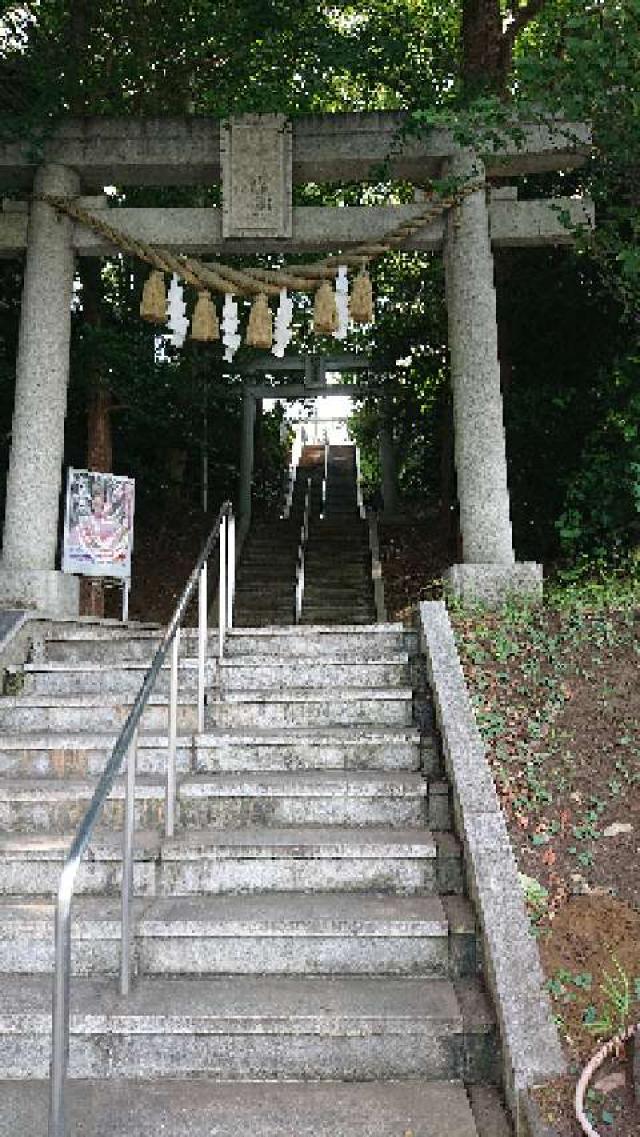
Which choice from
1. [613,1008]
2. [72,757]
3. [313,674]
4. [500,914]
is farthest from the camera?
[313,674]

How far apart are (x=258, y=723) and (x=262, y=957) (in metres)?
1.85

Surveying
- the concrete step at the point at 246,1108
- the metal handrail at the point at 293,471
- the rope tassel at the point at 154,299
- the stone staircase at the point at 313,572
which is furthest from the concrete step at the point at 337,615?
the concrete step at the point at 246,1108

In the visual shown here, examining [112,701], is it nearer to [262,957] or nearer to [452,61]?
[262,957]

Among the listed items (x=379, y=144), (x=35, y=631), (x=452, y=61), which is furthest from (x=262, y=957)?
(x=452, y=61)

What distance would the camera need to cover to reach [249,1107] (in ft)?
9.26

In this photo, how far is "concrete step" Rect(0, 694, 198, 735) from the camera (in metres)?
5.08

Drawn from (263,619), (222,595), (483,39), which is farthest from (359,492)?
(222,595)

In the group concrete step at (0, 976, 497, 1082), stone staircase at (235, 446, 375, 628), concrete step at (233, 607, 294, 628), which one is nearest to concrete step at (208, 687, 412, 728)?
concrete step at (0, 976, 497, 1082)

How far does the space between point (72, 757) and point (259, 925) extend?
166 cm

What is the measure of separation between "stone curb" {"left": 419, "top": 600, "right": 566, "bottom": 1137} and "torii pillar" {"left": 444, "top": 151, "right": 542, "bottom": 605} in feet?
7.66

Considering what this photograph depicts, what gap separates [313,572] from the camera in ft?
42.3

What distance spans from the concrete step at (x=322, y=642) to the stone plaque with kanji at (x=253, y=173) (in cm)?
347

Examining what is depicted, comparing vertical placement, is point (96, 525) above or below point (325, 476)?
below

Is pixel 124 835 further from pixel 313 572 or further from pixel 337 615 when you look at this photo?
pixel 313 572
